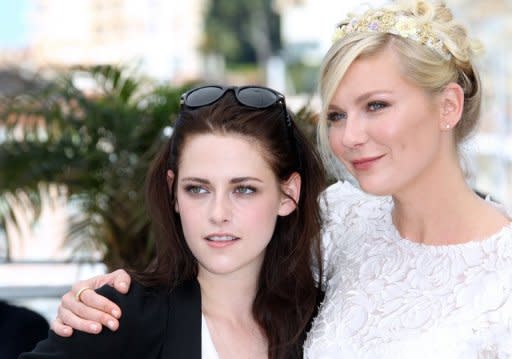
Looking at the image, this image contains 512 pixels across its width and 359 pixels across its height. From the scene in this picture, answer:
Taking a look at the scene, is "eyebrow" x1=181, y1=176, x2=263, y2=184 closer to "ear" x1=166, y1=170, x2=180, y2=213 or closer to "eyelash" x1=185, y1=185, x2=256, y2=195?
"eyelash" x1=185, y1=185, x2=256, y2=195

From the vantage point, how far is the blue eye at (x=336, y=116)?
72.7 inches

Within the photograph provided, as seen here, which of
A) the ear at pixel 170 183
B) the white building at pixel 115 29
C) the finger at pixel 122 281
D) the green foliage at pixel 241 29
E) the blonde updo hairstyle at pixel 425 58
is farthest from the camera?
the white building at pixel 115 29

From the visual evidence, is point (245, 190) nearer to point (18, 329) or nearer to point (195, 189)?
point (195, 189)

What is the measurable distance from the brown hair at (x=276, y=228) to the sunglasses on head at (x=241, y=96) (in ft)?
0.04

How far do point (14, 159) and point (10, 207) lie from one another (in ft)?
0.74

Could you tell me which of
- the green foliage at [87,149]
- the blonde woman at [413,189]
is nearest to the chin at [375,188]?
the blonde woman at [413,189]

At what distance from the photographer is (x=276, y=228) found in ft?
6.60

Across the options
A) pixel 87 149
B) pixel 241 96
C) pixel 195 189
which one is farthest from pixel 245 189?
pixel 87 149

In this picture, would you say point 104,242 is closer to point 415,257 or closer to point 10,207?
point 10,207

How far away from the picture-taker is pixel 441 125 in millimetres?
1828

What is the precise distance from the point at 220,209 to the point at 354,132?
0.36m

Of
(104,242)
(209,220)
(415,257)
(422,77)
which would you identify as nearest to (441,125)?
(422,77)

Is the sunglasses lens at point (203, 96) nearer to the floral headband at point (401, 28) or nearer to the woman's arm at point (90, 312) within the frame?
the floral headband at point (401, 28)

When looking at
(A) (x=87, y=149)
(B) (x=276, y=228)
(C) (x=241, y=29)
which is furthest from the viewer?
(C) (x=241, y=29)
